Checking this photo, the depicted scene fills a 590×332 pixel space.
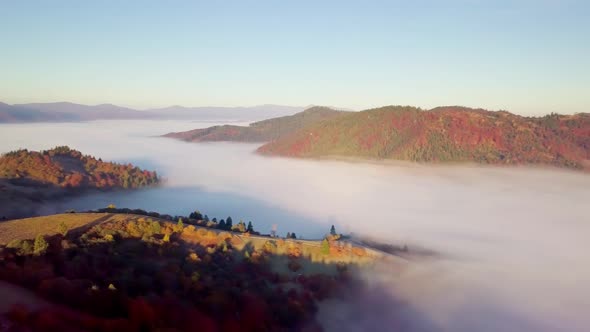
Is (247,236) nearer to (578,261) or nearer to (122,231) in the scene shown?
(122,231)

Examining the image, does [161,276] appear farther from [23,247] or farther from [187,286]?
[23,247]

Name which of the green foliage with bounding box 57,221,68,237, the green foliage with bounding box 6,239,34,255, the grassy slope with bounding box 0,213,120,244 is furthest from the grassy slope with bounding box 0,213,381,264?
the green foliage with bounding box 6,239,34,255

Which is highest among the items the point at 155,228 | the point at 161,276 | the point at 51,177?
the point at 155,228

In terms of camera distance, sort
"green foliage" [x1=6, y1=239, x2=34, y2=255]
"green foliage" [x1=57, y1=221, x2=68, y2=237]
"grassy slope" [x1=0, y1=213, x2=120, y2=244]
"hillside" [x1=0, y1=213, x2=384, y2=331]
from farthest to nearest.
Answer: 1. "green foliage" [x1=57, y1=221, x2=68, y2=237]
2. "grassy slope" [x1=0, y1=213, x2=120, y2=244]
3. "green foliage" [x1=6, y1=239, x2=34, y2=255]
4. "hillside" [x1=0, y1=213, x2=384, y2=331]

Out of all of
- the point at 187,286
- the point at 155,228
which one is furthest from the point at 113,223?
the point at 187,286

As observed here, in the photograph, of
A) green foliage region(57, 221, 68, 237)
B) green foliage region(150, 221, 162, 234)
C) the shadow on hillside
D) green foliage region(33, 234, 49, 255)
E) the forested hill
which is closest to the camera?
the shadow on hillside

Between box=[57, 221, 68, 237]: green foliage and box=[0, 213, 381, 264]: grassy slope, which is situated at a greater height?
box=[57, 221, 68, 237]: green foliage

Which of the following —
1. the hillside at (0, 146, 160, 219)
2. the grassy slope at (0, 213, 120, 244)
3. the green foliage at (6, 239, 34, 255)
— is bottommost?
the hillside at (0, 146, 160, 219)

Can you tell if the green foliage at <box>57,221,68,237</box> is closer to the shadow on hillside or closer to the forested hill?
the shadow on hillside
